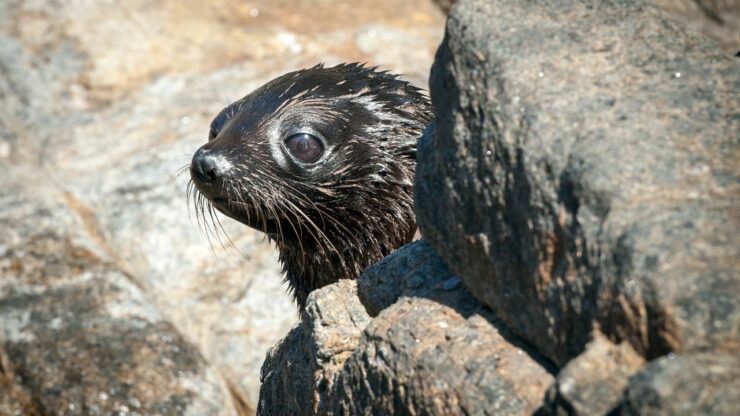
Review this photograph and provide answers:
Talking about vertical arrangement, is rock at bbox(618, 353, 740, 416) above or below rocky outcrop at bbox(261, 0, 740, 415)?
below

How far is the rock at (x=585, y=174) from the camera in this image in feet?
10.3

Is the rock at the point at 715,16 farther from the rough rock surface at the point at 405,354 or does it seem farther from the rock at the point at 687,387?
the rock at the point at 687,387

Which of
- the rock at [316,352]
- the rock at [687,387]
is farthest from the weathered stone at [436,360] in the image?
the rock at [687,387]

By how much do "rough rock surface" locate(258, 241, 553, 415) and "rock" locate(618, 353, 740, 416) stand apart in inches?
23.4

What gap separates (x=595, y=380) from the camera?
3137 millimetres

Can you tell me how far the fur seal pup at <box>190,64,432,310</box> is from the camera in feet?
20.5

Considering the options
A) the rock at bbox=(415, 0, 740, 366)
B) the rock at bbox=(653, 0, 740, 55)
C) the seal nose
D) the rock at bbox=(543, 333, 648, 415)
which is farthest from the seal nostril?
the rock at bbox=(653, 0, 740, 55)

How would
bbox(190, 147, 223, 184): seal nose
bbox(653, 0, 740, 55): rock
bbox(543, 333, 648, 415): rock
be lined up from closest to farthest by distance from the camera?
bbox(543, 333, 648, 415): rock, bbox(190, 147, 223, 184): seal nose, bbox(653, 0, 740, 55): rock

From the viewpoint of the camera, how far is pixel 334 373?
14.1ft

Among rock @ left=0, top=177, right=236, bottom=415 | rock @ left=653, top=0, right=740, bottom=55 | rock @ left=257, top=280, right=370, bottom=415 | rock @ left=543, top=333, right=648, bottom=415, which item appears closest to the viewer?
rock @ left=543, top=333, right=648, bottom=415

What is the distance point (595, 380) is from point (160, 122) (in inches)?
323

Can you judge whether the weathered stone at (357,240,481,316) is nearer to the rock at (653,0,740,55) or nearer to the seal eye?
the seal eye

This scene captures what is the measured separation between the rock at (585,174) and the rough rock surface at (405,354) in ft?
0.39

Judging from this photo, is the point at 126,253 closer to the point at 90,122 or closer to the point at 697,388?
the point at 90,122
